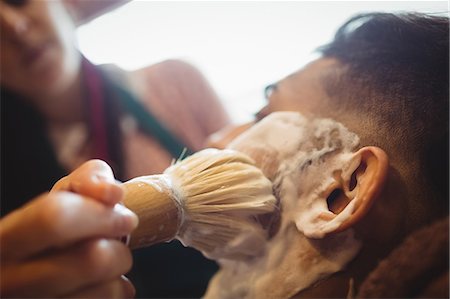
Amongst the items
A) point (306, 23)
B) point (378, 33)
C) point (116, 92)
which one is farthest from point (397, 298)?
point (116, 92)

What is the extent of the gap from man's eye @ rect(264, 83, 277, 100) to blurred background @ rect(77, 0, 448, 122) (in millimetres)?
27

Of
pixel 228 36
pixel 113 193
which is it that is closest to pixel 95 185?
pixel 113 193

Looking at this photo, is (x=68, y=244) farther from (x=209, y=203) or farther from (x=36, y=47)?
(x=36, y=47)

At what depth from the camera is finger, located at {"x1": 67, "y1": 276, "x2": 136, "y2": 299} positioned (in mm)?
329

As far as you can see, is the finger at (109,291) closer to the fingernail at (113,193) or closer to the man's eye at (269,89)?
the fingernail at (113,193)

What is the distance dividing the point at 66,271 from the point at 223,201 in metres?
0.18

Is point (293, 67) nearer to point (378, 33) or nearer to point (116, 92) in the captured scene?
point (378, 33)

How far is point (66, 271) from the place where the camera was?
31 cm

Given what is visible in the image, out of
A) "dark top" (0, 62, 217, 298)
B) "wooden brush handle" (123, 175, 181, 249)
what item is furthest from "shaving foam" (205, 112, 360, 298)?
"dark top" (0, 62, 217, 298)

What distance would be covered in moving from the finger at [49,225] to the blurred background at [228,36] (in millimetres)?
329

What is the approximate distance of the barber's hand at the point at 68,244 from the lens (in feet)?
0.99

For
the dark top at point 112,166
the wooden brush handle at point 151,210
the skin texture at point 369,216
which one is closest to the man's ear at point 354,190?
the skin texture at point 369,216

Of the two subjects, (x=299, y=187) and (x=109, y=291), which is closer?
(x=109, y=291)

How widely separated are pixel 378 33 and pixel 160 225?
0.30 meters
